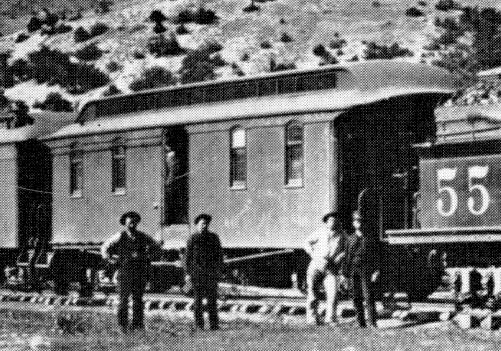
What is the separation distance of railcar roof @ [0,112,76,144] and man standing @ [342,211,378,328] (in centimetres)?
1123

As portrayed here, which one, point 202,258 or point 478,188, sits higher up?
point 478,188

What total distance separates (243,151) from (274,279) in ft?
7.77

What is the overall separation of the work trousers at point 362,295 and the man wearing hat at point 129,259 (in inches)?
108

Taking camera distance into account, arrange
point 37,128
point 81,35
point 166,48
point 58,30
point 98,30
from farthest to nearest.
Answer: point 58,30 < point 98,30 < point 81,35 < point 166,48 < point 37,128

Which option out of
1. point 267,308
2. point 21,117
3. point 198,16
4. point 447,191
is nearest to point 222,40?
point 198,16

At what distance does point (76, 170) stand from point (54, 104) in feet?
96.3

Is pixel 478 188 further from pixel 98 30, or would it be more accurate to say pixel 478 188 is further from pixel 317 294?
pixel 98 30

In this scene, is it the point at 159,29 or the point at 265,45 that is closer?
the point at 265,45

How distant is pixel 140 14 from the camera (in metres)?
75.6

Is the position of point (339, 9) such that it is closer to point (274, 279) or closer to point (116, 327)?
point (274, 279)

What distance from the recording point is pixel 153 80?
191ft

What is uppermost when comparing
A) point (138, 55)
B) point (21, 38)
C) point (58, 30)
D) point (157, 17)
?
point (157, 17)

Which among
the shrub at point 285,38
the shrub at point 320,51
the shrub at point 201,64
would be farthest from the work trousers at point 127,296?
the shrub at point 285,38

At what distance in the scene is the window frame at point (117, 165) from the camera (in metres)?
22.8
